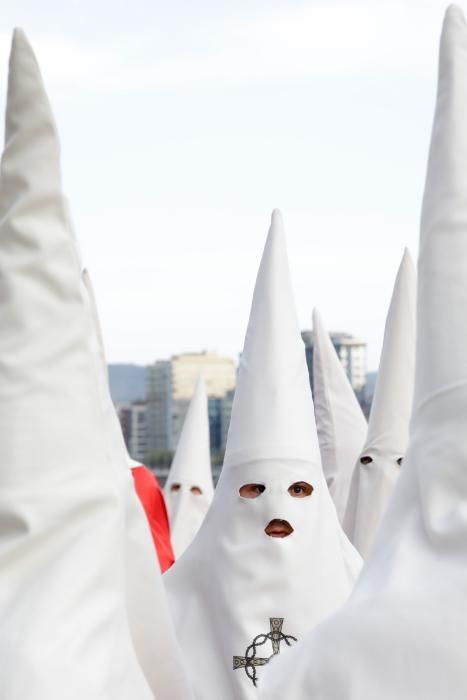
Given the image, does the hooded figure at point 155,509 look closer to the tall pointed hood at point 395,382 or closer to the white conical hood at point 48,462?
the tall pointed hood at point 395,382

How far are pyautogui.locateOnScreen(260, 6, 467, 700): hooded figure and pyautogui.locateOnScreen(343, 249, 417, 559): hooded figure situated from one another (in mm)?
4936

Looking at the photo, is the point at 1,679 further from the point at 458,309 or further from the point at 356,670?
the point at 458,309

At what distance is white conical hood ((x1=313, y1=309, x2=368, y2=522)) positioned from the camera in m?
8.82

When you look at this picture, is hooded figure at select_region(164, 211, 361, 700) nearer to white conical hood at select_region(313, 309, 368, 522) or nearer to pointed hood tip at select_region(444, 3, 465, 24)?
pointed hood tip at select_region(444, 3, 465, 24)

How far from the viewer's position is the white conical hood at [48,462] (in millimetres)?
2496

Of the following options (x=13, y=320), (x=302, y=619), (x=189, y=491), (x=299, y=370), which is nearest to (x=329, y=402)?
(x=189, y=491)

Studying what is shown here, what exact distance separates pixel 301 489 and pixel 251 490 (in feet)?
0.60

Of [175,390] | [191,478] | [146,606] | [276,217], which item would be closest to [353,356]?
[175,390]

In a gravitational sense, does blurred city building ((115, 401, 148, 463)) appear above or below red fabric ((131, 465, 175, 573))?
below

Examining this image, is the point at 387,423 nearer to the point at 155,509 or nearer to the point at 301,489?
the point at 155,509

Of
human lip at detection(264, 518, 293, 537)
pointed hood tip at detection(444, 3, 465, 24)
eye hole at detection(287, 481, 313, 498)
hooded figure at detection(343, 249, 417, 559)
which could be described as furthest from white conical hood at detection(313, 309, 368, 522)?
pointed hood tip at detection(444, 3, 465, 24)

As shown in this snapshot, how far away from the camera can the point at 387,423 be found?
7.65 meters

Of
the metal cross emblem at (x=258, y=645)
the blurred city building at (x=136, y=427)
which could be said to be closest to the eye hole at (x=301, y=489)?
the metal cross emblem at (x=258, y=645)

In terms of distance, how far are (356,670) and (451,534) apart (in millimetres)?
262
